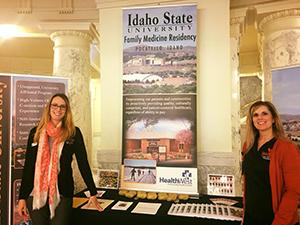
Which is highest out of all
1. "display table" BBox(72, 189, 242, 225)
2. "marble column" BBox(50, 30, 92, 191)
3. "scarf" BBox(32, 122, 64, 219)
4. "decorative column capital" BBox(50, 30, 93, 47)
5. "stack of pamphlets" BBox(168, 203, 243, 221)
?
"decorative column capital" BBox(50, 30, 93, 47)

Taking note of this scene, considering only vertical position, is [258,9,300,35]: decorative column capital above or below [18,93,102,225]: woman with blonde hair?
above

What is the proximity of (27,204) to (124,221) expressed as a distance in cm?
73

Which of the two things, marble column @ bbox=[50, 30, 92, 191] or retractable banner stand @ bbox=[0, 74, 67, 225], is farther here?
marble column @ bbox=[50, 30, 92, 191]

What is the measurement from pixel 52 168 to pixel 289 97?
212 centimetres

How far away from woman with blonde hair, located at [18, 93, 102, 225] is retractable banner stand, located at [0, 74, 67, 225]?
56 centimetres

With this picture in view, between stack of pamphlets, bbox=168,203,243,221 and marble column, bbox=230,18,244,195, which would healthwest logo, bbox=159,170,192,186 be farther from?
marble column, bbox=230,18,244,195

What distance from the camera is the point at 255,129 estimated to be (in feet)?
6.08

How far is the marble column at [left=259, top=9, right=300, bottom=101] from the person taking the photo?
345 cm

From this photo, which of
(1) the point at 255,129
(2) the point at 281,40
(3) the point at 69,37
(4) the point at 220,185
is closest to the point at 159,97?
(4) the point at 220,185

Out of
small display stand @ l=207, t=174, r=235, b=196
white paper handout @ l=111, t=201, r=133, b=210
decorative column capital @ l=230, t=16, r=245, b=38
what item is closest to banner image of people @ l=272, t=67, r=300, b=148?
small display stand @ l=207, t=174, r=235, b=196

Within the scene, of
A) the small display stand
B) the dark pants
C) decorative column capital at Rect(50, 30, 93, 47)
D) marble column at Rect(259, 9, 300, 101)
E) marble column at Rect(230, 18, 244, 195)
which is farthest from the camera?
decorative column capital at Rect(50, 30, 93, 47)

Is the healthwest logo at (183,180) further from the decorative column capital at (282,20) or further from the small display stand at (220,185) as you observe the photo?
the decorative column capital at (282,20)

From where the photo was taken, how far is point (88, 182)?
2.17m

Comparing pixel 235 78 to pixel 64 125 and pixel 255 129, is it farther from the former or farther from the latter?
pixel 64 125
